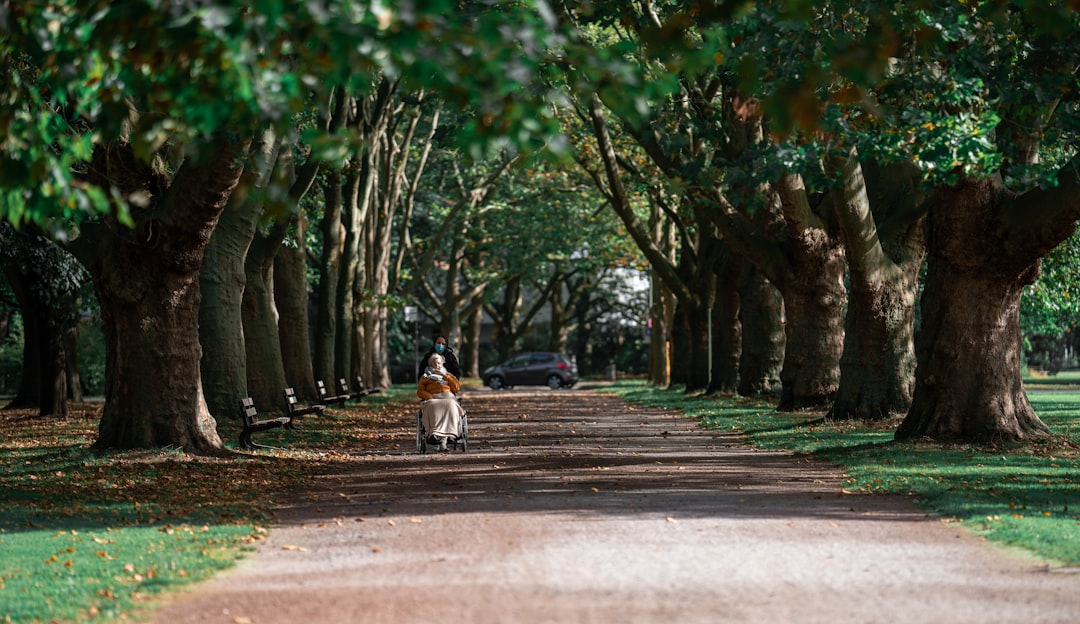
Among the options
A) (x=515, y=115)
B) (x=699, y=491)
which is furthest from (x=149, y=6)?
(x=699, y=491)

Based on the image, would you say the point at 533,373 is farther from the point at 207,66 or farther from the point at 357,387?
the point at 207,66

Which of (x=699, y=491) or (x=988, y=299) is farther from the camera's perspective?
(x=988, y=299)

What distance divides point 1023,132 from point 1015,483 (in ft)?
20.9

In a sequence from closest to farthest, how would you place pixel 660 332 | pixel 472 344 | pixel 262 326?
pixel 262 326
pixel 660 332
pixel 472 344

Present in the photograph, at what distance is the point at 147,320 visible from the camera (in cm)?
1750

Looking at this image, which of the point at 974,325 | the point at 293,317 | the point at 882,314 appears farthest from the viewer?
the point at 293,317

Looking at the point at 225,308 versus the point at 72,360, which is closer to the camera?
the point at 225,308

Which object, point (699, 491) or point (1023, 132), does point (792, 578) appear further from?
point (1023, 132)

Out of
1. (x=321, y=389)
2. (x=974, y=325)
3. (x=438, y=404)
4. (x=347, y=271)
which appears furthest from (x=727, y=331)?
(x=438, y=404)

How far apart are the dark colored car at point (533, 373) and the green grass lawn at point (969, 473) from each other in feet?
108

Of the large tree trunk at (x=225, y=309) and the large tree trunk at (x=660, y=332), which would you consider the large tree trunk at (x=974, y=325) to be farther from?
the large tree trunk at (x=660, y=332)

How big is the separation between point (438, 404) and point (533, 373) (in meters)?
40.8

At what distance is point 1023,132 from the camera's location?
19.0 metres

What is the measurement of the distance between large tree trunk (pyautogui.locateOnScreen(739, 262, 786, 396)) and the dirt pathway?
17.8 meters
